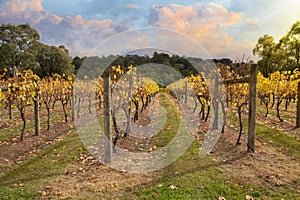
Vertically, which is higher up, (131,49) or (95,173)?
(131,49)

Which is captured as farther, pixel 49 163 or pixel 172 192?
pixel 49 163

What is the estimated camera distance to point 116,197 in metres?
3.59

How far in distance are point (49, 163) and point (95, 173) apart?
1294mm

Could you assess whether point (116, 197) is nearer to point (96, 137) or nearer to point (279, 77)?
point (96, 137)

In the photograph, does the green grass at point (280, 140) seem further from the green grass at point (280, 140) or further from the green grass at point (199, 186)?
the green grass at point (199, 186)

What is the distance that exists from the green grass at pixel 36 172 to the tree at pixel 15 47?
3198 centimetres

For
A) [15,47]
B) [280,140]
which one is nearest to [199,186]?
[280,140]

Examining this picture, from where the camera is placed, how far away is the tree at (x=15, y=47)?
33.2 metres

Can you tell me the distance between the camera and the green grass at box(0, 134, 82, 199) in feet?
12.5

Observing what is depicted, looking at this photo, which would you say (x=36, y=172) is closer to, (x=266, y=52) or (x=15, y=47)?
(x=15, y=47)

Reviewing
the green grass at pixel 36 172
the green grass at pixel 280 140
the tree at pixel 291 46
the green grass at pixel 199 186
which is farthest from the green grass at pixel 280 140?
the tree at pixel 291 46

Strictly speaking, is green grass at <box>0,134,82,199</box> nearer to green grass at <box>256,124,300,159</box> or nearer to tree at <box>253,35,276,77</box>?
green grass at <box>256,124,300,159</box>

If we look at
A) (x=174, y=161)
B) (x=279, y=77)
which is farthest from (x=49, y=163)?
(x=279, y=77)

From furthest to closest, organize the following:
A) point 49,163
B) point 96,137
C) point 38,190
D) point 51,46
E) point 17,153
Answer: point 51,46, point 96,137, point 17,153, point 49,163, point 38,190
